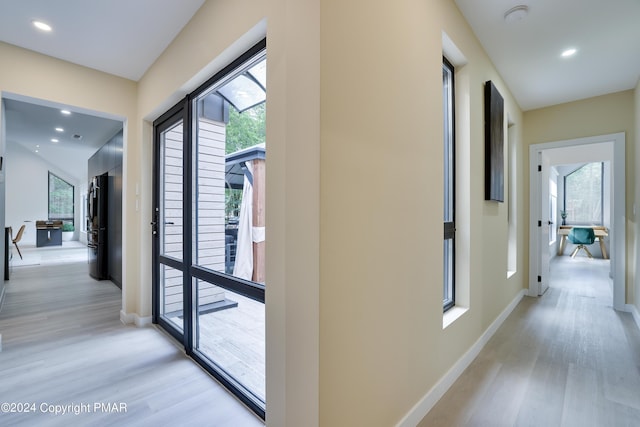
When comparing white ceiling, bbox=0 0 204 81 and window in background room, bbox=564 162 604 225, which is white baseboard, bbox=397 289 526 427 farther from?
window in background room, bbox=564 162 604 225

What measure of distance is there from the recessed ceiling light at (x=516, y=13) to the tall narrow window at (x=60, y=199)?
14350 millimetres

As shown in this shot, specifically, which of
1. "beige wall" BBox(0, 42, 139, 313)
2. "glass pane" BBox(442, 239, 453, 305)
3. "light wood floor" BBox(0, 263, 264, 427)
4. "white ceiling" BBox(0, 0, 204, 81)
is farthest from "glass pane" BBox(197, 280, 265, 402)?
"white ceiling" BBox(0, 0, 204, 81)

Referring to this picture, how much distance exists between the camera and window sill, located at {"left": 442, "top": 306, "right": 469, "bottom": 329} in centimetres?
188

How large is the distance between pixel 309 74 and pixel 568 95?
417 centimetres

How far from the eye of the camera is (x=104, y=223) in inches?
196

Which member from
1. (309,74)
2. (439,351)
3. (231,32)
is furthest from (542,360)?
(231,32)

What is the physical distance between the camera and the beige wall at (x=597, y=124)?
10.7 feet

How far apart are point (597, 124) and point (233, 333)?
4920mm

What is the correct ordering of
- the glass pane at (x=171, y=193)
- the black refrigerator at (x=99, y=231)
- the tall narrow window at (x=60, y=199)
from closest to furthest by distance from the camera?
the glass pane at (x=171, y=193) → the black refrigerator at (x=99, y=231) → the tall narrow window at (x=60, y=199)

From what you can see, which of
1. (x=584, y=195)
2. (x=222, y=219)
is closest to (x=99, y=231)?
(x=222, y=219)

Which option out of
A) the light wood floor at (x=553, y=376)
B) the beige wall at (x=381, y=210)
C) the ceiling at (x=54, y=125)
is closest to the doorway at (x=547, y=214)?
the light wood floor at (x=553, y=376)

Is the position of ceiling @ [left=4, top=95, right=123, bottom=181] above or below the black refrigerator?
above

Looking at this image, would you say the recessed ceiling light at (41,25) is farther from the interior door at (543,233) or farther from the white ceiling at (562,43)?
the interior door at (543,233)

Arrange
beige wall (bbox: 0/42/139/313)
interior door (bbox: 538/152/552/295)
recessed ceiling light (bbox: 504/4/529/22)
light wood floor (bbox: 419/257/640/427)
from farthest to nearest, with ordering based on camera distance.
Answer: interior door (bbox: 538/152/552/295)
beige wall (bbox: 0/42/139/313)
recessed ceiling light (bbox: 504/4/529/22)
light wood floor (bbox: 419/257/640/427)
